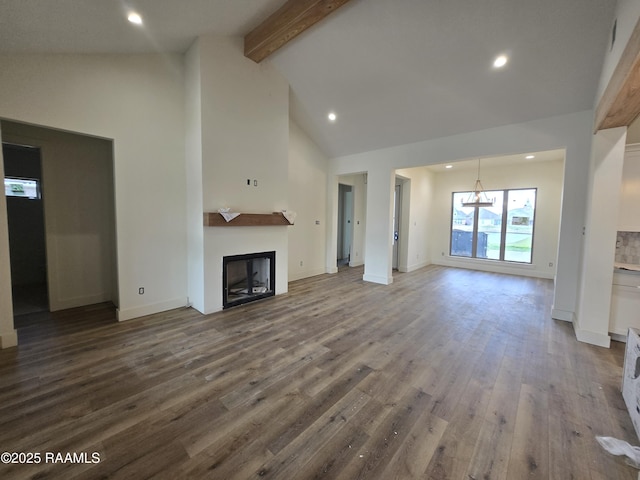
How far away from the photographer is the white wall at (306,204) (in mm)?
5543

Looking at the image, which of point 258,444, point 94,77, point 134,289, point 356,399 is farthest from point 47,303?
point 356,399

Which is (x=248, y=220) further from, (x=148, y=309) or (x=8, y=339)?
(x=8, y=339)

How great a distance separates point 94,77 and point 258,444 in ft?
13.7

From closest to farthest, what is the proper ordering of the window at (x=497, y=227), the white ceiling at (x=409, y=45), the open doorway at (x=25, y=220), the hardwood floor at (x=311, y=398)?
1. the hardwood floor at (x=311, y=398)
2. the white ceiling at (x=409, y=45)
3. the open doorway at (x=25, y=220)
4. the window at (x=497, y=227)

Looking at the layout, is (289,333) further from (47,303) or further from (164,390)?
(47,303)

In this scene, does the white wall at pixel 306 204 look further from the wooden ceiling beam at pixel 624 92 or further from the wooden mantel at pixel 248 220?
the wooden ceiling beam at pixel 624 92

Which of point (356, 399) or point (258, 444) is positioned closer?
point (258, 444)

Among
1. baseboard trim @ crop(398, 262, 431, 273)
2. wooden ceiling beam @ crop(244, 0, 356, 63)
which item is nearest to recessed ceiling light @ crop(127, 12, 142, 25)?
wooden ceiling beam @ crop(244, 0, 356, 63)

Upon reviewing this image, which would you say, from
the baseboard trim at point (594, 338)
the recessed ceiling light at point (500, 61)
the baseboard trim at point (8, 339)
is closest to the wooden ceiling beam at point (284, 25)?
the recessed ceiling light at point (500, 61)

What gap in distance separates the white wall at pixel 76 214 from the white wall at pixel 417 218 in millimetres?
5839

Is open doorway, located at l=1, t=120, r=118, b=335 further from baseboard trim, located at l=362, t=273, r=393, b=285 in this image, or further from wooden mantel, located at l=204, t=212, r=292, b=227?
baseboard trim, located at l=362, t=273, r=393, b=285

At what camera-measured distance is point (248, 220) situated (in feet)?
13.0

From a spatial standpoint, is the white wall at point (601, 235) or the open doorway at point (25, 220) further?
the open doorway at point (25, 220)

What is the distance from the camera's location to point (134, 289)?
3512 mm
